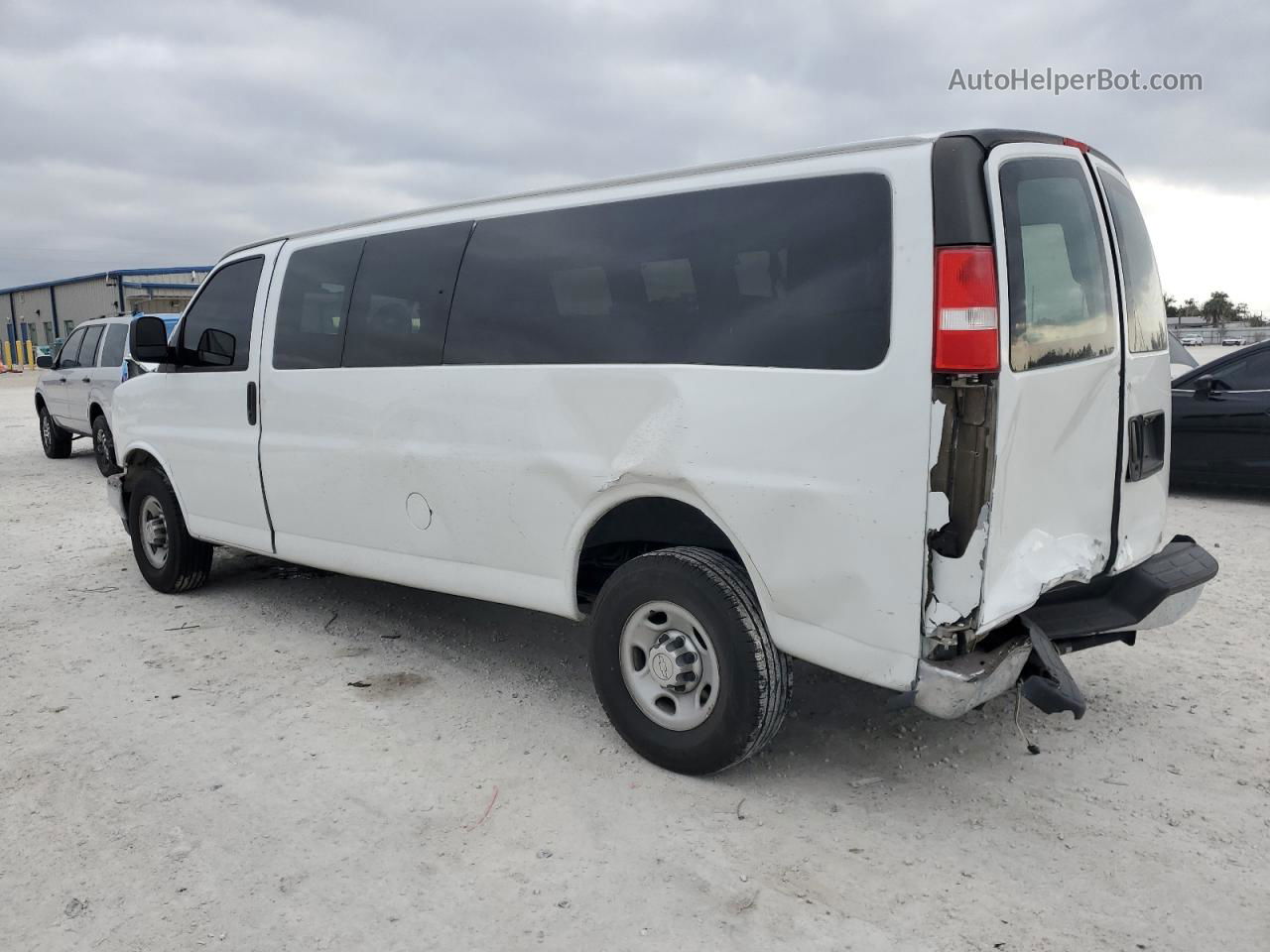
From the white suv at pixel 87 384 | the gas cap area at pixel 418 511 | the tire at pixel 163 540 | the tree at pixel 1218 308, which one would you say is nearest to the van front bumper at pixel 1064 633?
the gas cap area at pixel 418 511

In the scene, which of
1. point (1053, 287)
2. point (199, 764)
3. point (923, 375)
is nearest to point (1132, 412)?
point (1053, 287)

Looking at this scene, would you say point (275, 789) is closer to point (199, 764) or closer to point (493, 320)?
point (199, 764)

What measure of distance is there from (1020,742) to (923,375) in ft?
5.63

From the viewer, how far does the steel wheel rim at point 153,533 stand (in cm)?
590

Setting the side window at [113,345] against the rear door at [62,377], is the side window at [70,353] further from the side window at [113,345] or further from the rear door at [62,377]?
the side window at [113,345]

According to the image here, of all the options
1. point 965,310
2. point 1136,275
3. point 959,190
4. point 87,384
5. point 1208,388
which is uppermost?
point 959,190

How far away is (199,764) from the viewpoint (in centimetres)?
351

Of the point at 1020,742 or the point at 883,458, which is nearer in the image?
the point at 883,458

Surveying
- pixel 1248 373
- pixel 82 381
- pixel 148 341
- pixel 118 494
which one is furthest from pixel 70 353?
pixel 1248 373

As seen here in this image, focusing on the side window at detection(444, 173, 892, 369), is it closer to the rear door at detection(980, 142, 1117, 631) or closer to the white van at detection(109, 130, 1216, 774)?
the white van at detection(109, 130, 1216, 774)

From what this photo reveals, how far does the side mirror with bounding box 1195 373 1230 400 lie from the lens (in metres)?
7.98

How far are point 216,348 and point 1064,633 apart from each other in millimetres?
4453

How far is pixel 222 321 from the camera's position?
5262mm

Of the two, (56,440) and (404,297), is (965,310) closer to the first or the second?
(404,297)
